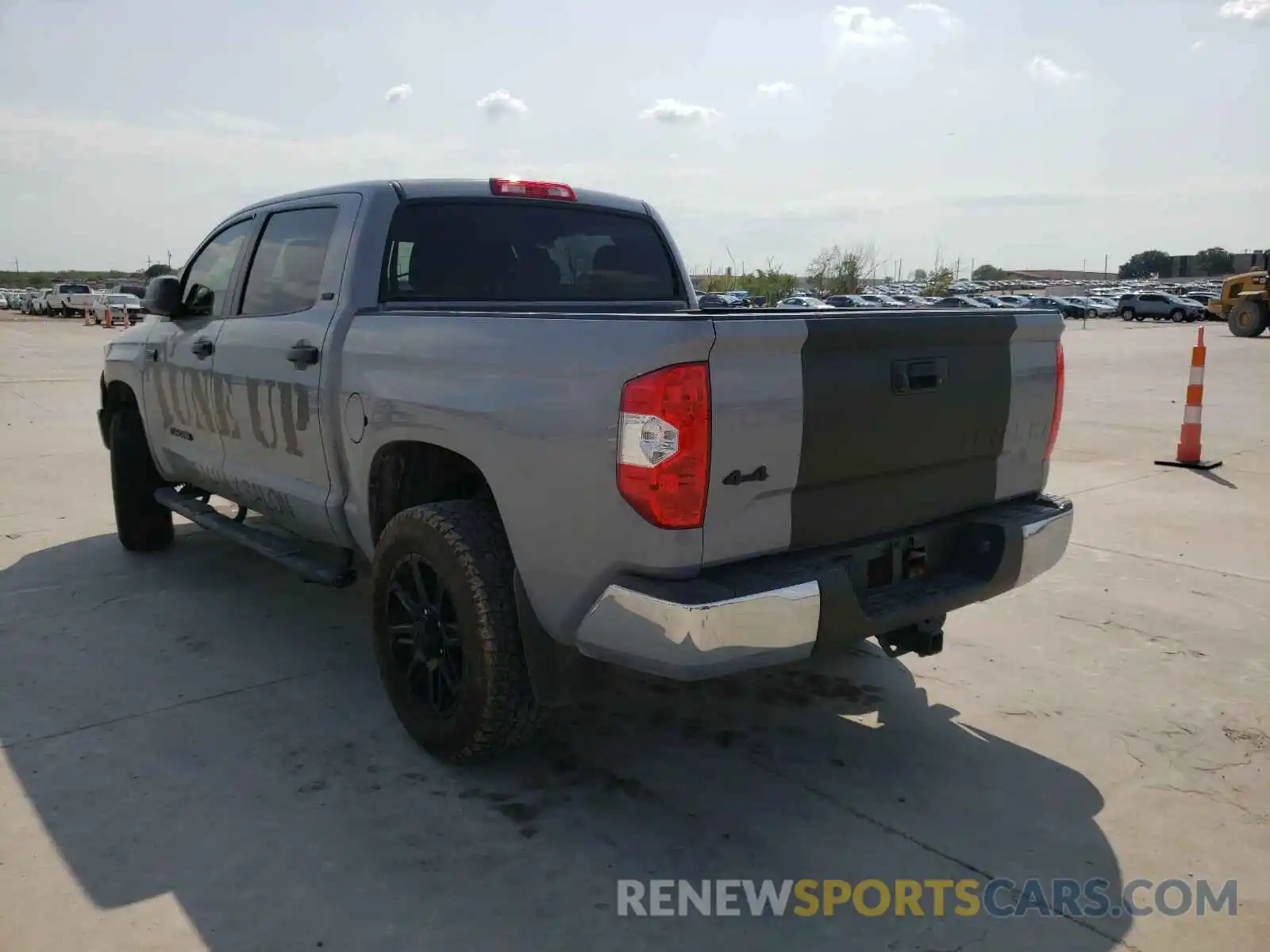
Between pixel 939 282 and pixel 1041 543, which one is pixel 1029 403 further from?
pixel 939 282

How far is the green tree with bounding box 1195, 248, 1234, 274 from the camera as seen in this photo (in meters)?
137

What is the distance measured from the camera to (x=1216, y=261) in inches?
5492

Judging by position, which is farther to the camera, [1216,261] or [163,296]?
[1216,261]

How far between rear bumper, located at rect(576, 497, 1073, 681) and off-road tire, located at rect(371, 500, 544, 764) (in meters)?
0.35

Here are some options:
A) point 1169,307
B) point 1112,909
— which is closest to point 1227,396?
point 1112,909

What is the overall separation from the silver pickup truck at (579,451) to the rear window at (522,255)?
0.04 feet

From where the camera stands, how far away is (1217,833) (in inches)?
120

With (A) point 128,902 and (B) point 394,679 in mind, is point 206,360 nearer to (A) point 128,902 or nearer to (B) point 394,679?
(B) point 394,679

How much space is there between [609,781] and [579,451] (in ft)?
3.93

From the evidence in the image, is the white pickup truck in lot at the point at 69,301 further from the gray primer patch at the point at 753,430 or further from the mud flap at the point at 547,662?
the gray primer patch at the point at 753,430

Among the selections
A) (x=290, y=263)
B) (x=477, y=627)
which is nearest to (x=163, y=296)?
(x=290, y=263)

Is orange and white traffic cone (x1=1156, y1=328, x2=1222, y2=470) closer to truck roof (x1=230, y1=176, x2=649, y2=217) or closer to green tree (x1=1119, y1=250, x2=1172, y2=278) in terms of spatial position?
truck roof (x1=230, y1=176, x2=649, y2=217)

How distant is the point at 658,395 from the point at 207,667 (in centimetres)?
268

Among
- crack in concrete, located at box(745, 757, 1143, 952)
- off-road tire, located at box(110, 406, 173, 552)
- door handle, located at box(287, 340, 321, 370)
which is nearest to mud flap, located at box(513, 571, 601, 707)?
crack in concrete, located at box(745, 757, 1143, 952)
